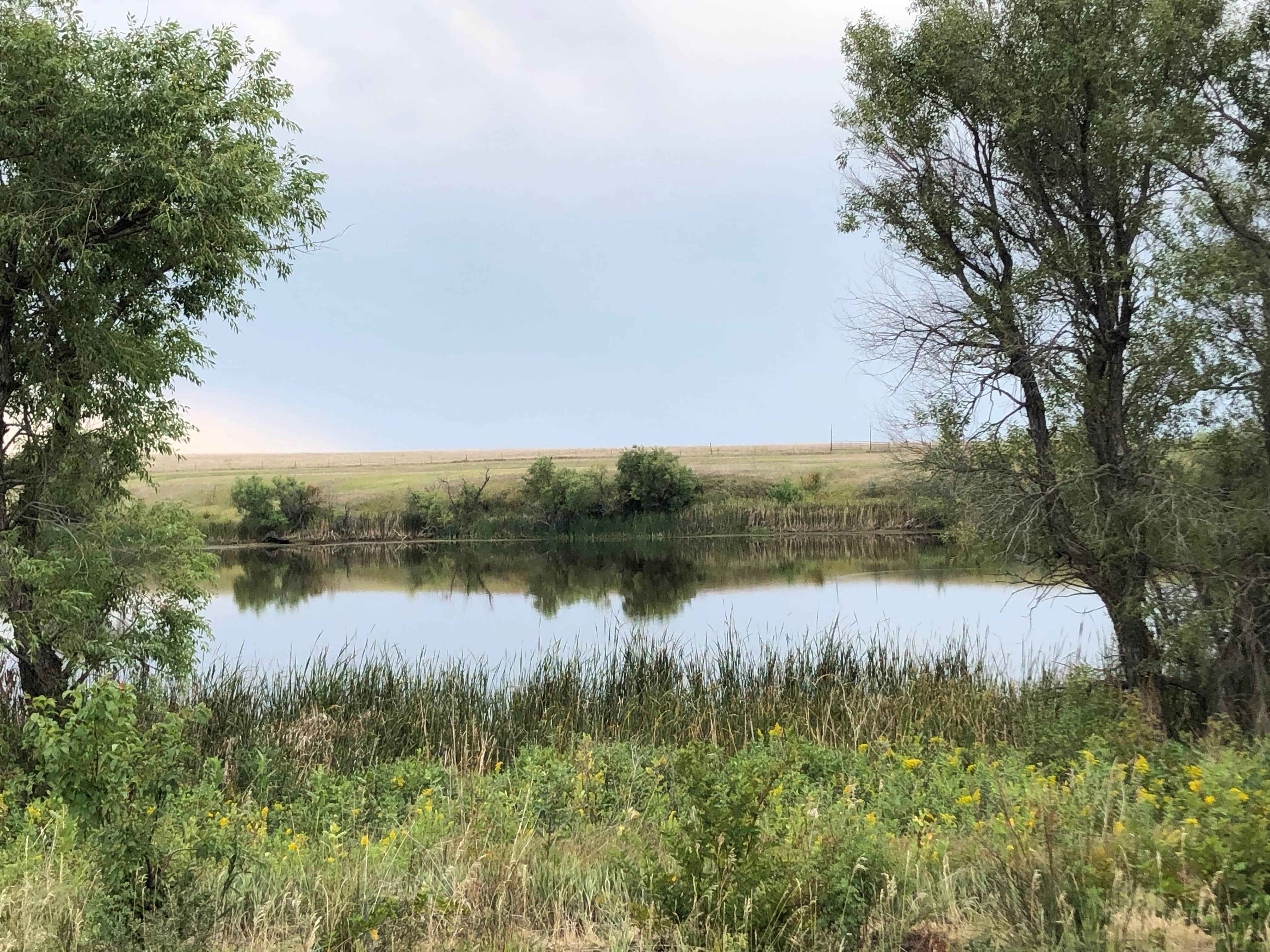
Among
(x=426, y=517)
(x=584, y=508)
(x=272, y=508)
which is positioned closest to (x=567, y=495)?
(x=584, y=508)

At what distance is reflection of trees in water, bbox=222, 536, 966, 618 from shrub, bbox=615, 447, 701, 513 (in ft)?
15.1

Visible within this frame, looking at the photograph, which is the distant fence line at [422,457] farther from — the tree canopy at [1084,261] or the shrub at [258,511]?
the tree canopy at [1084,261]

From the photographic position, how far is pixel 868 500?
54531 mm

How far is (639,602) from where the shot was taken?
25312mm

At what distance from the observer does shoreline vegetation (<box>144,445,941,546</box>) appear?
51.3m

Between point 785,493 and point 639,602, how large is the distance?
33.5 meters

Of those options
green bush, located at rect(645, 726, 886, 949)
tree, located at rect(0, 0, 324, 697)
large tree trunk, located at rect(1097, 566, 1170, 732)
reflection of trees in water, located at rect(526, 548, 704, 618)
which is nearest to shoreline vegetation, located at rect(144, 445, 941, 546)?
reflection of trees in water, located at rect(526, 548, 704, 618)

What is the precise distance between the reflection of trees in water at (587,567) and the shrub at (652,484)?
461 centimetres

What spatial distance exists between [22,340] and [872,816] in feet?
33.2

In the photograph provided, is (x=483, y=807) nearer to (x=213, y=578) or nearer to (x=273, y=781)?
(x=273, y=781)

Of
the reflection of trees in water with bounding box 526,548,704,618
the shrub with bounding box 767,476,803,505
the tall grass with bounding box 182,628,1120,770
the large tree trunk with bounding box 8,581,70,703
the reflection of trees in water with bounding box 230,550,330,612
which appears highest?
the shrub with bounding box 767,476,803,505

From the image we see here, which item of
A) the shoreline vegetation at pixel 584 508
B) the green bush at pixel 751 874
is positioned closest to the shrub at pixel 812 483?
the shoreline vegetation at pixel 584 508

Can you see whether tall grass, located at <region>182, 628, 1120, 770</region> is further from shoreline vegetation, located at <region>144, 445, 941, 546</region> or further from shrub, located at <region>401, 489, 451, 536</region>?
shrub, located at <region>401, 489, 451, 536</region>

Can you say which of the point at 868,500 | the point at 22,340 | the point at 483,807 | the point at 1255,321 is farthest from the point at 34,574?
the point at 868,500
